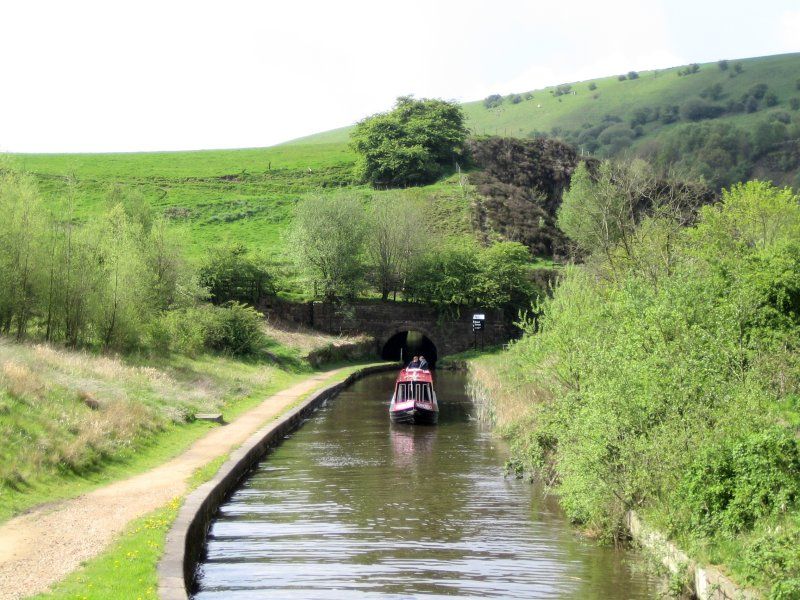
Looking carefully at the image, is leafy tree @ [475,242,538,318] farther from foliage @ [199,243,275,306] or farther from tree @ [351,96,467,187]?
tree @ [351,96,467,187]

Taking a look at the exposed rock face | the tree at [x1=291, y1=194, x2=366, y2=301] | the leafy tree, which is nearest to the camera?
the tree at [x1=291, y1=194, x2=366, y2=301]

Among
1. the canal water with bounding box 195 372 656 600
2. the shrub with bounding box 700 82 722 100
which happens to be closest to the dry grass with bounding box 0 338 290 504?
the canal water with bounding box 195 372 656 600

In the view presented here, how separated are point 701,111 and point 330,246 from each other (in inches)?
5478

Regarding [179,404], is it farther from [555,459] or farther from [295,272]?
Answer: [295,272]

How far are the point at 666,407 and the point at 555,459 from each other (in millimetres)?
5929

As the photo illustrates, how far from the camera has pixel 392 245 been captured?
67.6m

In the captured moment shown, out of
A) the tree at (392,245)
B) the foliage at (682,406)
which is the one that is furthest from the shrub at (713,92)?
the foliage at (682,406)

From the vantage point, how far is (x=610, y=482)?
16.2 m

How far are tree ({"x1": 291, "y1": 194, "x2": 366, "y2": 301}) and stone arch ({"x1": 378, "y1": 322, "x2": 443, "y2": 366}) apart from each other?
404 centimetres

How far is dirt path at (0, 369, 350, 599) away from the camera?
40.0ft

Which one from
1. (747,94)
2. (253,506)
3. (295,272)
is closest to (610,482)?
(253,506)

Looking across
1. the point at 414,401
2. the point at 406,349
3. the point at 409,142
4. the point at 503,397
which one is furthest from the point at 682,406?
the point at 409,142

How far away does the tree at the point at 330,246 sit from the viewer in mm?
64062

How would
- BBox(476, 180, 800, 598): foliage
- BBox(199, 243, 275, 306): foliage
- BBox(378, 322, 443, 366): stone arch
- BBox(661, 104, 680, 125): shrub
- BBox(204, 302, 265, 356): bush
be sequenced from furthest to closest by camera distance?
BBox(661, 104, 680, 125): shrub → BBox(378, 322, 443, 366): stone arch → BBox(199, 243, 275, 306): foliage → BBox(204, 302, 265, 356): bush → BBox(476, 180, 800, 598): foliage
